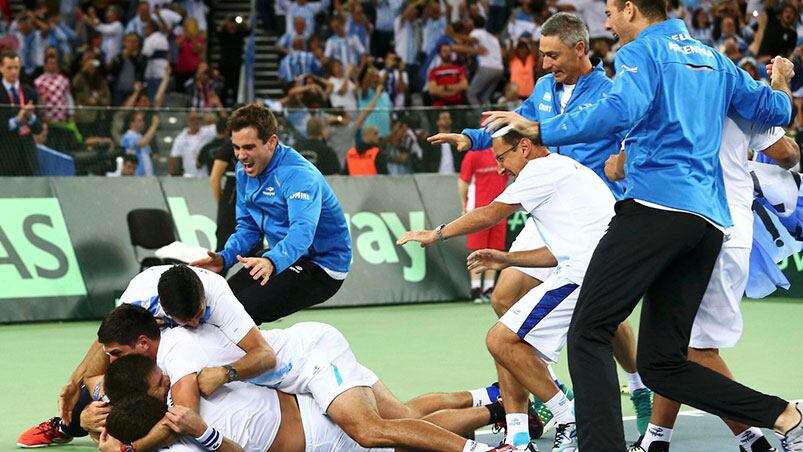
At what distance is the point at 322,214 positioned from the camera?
889cm

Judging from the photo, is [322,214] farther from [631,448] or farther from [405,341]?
[405,341]

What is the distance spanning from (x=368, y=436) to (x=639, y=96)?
2.23 metres

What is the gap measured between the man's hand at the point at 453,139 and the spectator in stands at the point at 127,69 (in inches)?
508

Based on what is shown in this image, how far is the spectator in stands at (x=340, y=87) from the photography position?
20084mm

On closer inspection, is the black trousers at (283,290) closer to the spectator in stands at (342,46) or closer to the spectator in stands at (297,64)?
the spectator in stands at (297,64)

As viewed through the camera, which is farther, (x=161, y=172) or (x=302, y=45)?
(x=302, y=45)

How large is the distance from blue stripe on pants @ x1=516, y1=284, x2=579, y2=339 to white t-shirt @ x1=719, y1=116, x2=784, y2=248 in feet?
3.41

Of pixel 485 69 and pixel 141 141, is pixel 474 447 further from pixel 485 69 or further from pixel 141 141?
pixel 485 69

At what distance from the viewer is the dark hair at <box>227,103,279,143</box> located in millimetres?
8562

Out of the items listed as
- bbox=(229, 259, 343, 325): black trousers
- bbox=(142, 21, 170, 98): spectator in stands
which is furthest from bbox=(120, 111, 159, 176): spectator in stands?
bbox=(229, 259, 343, 325): black trousers

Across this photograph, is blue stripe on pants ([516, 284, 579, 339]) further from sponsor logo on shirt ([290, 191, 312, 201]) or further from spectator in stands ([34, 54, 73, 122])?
spectator in stands ([34, 54, 73, 122])

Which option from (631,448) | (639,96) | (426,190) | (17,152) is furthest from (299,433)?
(426,190)

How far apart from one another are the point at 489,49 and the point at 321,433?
50.0 ft

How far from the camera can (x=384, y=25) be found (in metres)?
22.7
